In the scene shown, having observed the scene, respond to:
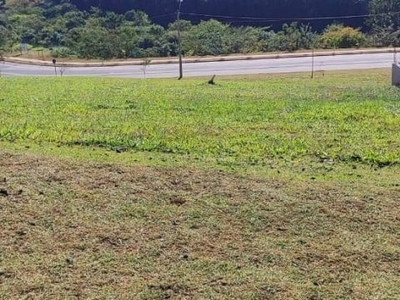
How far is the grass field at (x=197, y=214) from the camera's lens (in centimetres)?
304

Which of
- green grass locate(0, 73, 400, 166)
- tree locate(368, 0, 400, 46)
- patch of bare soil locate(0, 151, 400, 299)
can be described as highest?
tree locate(368, 0, 400, 46)

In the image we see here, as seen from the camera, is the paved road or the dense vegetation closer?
the paved road

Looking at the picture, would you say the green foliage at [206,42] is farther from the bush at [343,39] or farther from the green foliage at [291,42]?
the bush at [343,39]

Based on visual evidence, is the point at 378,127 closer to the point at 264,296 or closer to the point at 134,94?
the point at 264,296

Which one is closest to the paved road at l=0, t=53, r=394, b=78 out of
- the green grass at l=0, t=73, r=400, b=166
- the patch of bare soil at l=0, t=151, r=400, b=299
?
the green grass at l=0, t=73, r=400, b=166

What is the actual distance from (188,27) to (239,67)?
23.3 m

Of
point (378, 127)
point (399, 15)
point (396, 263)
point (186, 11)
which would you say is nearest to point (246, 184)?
point (396, 263)

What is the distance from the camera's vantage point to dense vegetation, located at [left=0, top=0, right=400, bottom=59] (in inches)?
1788

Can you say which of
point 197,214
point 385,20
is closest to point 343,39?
point 385,20

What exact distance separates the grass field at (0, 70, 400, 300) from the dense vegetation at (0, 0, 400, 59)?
3966 cm

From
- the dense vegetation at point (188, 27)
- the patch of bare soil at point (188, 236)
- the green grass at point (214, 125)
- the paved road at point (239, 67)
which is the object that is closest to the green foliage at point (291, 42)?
the dense vegetation at point (188, 27)

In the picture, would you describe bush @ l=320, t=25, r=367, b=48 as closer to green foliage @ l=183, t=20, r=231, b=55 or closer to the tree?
the tree

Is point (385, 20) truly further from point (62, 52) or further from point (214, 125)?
point (214, 125)

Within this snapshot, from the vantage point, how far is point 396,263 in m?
3.21
